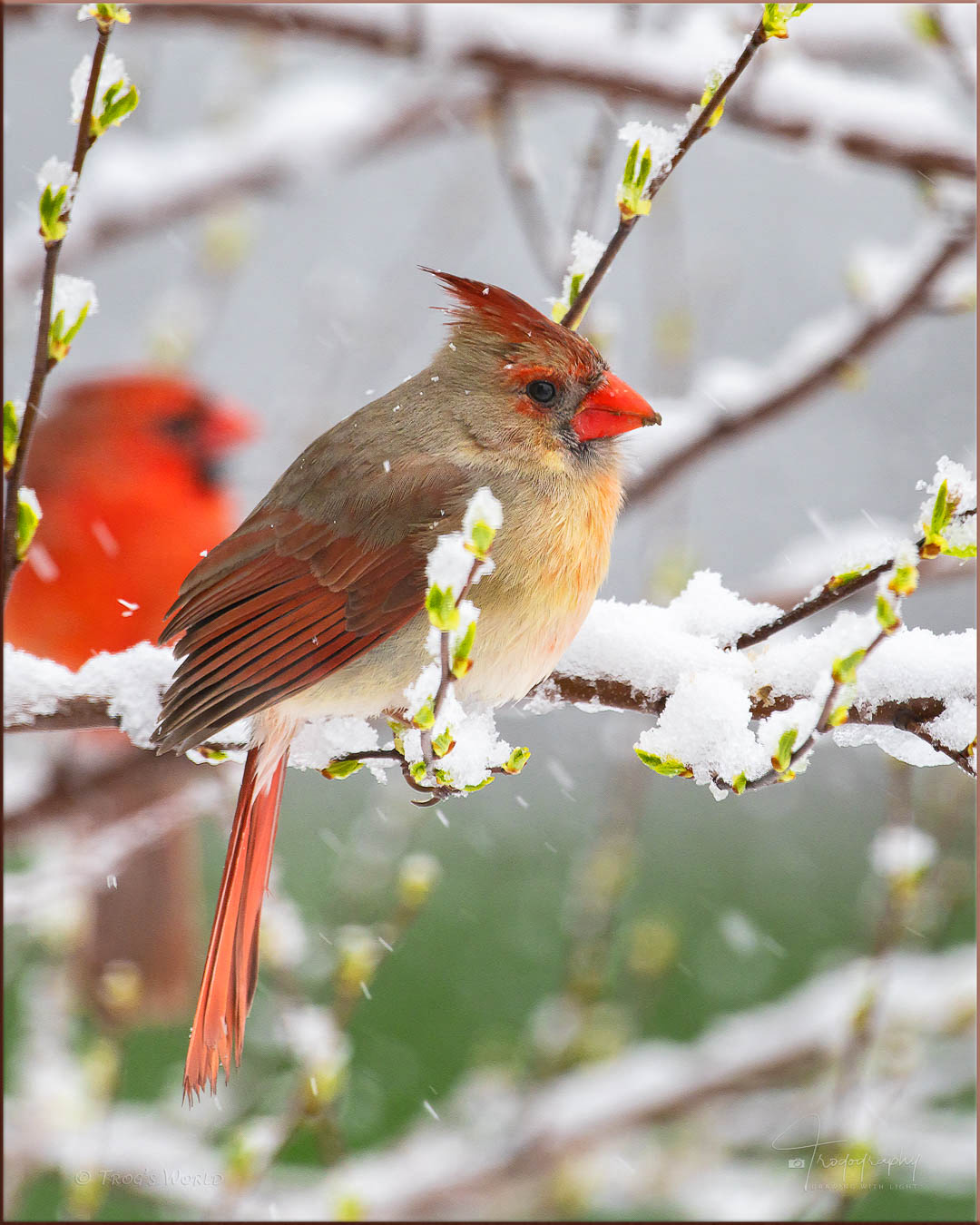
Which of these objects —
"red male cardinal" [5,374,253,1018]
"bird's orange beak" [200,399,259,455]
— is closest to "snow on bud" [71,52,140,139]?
"red male cardinal" [5,374,253,1018]

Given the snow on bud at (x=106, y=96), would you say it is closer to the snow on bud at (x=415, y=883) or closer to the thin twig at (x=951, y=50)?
the snow on bud at (x=415, y=883)

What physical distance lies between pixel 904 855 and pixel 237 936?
1.08m

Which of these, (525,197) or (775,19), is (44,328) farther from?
(525,197)

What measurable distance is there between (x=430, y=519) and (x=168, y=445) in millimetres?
1582

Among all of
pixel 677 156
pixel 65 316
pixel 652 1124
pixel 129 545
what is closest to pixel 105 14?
pixel 65 316

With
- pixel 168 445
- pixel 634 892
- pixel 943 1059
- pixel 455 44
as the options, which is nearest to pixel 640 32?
pixel 455 44

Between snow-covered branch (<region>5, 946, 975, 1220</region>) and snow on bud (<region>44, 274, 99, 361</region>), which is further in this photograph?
snow-covered branch (<region>5, 946, 975, 1220</region>)

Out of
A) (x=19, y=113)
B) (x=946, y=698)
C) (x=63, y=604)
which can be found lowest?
(x=946, y=698)

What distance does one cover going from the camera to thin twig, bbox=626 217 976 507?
1.80 m

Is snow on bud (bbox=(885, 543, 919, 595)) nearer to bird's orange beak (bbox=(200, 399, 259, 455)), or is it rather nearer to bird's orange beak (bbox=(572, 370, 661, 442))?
bird's orange beak (bbox=(572, 370, 661, 442))

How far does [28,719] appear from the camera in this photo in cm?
119

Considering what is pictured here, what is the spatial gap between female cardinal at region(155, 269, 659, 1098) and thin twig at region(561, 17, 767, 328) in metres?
0.09

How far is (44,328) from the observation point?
2.85 feet

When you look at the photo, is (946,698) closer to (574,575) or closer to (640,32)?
(574,575)
